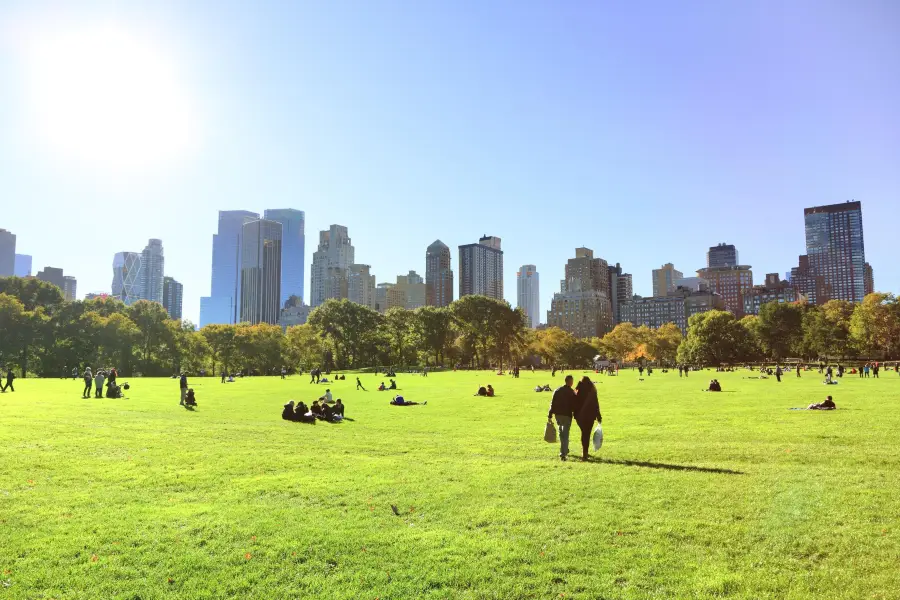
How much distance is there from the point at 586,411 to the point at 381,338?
114712mm

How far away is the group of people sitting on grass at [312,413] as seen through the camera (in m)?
24.0

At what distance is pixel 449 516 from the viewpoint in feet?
30.6

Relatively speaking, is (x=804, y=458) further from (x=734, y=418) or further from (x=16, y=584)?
(x=16, y=584)

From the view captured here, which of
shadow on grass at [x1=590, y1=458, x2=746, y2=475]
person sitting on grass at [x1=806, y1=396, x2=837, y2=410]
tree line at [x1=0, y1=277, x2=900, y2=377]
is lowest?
shadow on grass at [x1=590, y1=458, x2=746, y2=475]

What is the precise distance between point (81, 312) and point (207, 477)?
86749 mm

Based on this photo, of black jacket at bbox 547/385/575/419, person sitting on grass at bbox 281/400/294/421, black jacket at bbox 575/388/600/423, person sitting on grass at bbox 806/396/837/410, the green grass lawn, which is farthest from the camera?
person sitting on grass at bbox 806/396/837/410

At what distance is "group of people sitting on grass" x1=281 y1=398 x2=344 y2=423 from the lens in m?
24.0

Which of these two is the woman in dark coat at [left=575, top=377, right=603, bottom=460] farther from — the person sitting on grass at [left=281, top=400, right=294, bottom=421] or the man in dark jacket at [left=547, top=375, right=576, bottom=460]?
the person sitting on grass at [left=281, top=400, right=294, bottom=421]

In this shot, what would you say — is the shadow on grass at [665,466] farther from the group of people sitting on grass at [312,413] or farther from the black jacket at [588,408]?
the group of people sitting on grass at [312,413]

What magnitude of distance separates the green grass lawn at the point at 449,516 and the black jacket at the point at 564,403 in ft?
4.62

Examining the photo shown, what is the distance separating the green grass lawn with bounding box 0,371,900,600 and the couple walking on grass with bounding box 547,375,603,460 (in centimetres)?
74

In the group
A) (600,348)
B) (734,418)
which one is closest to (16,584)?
(734,418)

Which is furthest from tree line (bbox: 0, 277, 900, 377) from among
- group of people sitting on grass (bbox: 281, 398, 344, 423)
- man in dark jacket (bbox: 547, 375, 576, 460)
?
man in dark jacket (bbox: 547, 375, 576, 460)

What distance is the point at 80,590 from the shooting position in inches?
264
